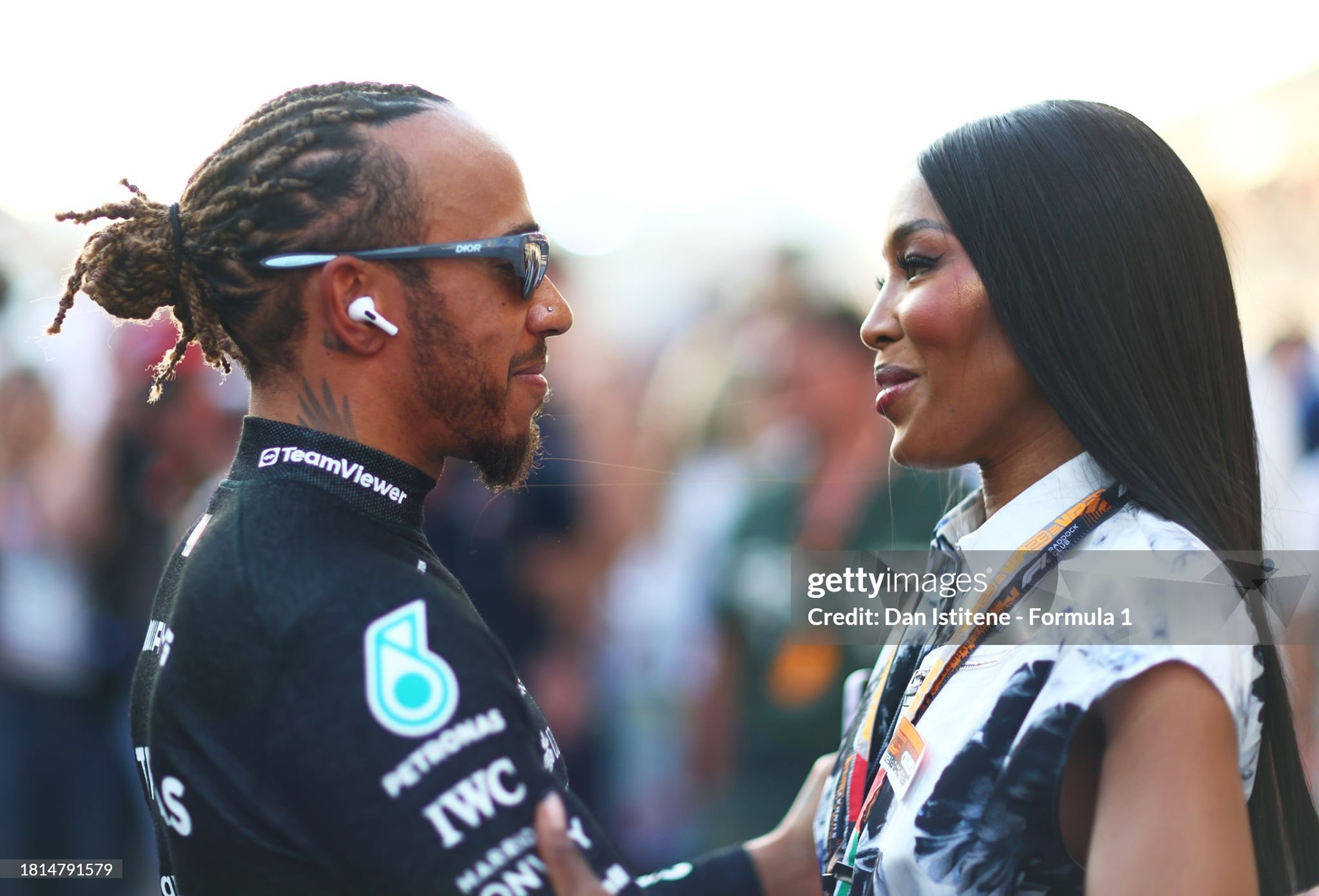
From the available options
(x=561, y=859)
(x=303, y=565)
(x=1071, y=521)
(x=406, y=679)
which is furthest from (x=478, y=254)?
(x=1071, y=521)

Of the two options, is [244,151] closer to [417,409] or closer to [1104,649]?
[417,409]

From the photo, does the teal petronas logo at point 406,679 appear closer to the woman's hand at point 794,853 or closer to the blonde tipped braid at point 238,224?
the blonde tipped braid at point 238,224

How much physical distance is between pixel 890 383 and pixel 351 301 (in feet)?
3.45

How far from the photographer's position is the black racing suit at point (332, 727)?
1.59m

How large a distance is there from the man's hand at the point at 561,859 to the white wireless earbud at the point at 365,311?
2.89 feet

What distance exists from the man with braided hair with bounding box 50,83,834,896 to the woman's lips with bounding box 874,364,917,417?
0.66 meters

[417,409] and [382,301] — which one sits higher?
[382,301]

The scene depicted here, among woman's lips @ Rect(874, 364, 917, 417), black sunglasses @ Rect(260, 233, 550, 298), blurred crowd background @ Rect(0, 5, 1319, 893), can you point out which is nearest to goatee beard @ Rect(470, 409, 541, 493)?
black sunglasses @ Rect(260, 233, 550, 298)

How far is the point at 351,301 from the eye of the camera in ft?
6.50

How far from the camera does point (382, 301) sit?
2.00 meters

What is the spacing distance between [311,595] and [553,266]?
258 centimetres

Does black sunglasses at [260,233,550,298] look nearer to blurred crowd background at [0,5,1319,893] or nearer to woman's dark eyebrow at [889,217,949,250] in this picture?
woman's dark eyebrow at [889,217,949,250]

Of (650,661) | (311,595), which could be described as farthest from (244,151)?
(650,661)

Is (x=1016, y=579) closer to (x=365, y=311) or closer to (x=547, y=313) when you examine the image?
(x=547, y=313)
